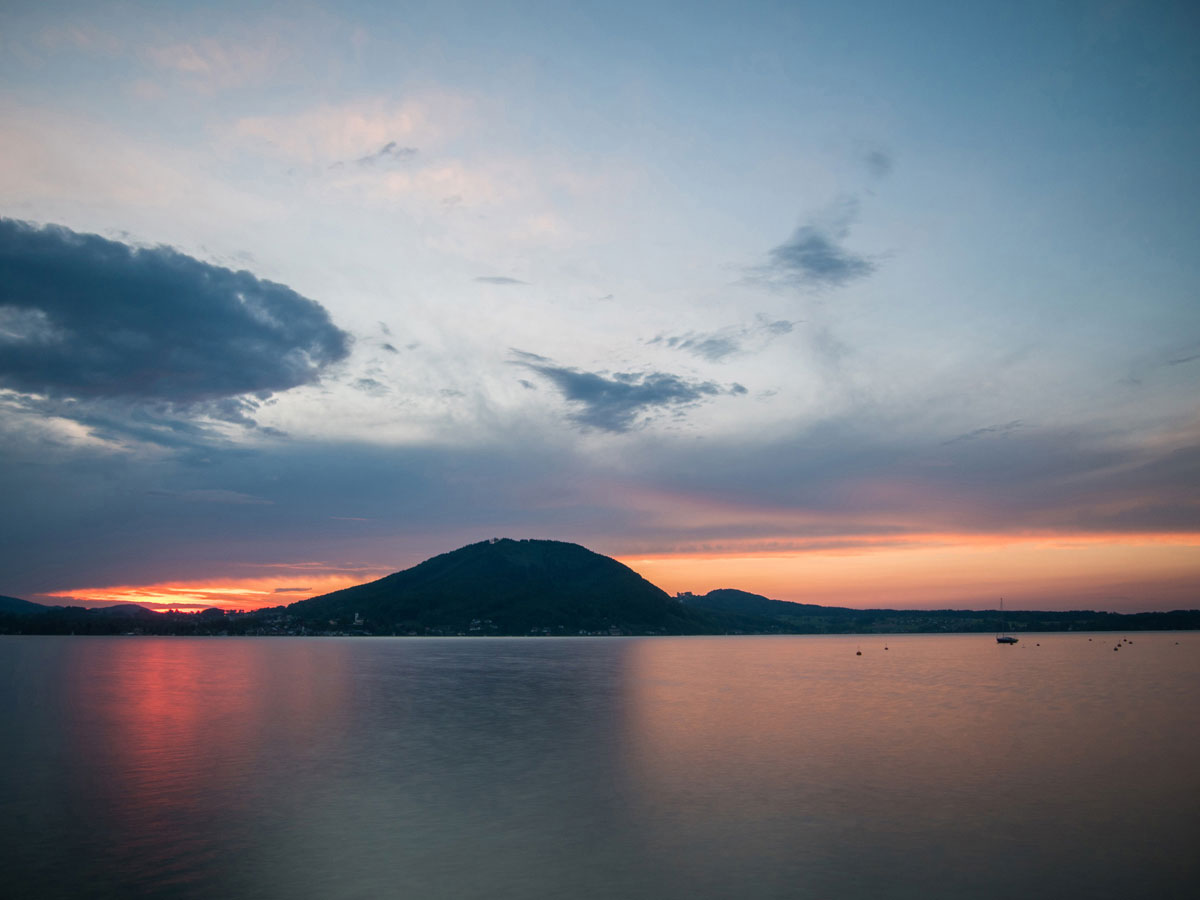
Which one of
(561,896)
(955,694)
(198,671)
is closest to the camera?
(561,896)

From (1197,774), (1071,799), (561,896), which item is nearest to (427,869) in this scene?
(561,896)

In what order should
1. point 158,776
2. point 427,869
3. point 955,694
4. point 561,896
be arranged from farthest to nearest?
point 955,694 → point 158,776 → point 427,869 → point 561,896

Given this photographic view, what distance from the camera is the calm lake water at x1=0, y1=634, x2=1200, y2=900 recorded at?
2475cm

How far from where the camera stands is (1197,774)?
41.6m

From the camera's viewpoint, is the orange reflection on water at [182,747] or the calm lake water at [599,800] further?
the orange reflection on water at [182,747]

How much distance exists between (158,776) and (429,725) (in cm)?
2233

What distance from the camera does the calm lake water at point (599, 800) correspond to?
81.2ft

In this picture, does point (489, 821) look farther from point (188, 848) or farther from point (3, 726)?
point (3, 726)

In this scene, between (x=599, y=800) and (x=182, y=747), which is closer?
(x=599, y=800)

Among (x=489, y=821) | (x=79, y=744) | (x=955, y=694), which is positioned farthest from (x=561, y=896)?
(x=955, y=694)

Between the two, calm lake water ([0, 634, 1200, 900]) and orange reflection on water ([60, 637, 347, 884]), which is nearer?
calm lake water ([0, 634, 1200, 900])

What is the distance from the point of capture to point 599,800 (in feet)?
117

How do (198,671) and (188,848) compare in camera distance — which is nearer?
(188,848)

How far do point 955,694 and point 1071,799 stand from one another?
190 feet
